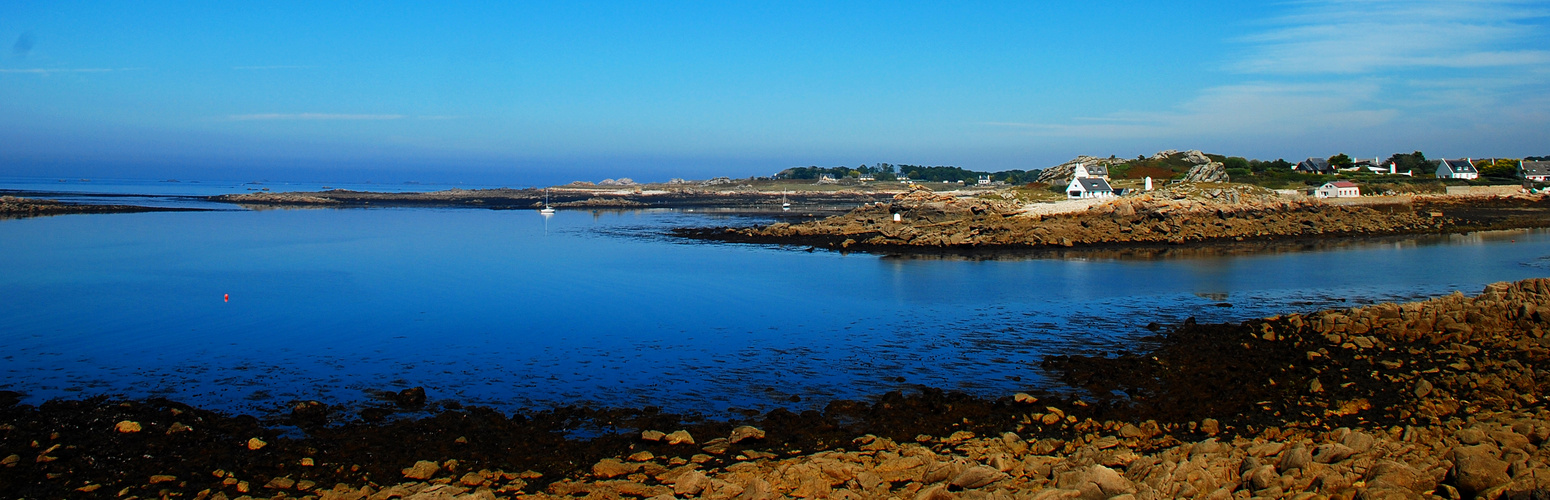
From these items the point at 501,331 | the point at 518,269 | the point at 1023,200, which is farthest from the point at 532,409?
the point at 1023,200

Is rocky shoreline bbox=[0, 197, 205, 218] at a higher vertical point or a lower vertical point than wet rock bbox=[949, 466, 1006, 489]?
higher

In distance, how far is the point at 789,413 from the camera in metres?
9.02

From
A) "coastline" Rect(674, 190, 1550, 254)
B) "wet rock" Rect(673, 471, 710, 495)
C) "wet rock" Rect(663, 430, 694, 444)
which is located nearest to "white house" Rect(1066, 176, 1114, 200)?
"coastline" Rect(674, 190, 1550, 254)

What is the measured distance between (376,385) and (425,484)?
4.21 meters

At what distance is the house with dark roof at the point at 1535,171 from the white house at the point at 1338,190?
1747 cm

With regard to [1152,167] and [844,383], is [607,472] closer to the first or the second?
[844,383]

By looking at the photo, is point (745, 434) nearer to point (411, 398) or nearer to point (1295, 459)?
point (411, 398)

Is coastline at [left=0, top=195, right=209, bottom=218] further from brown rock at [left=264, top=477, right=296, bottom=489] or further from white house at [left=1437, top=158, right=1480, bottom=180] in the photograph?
white house at [left=1437, top=158, right=1480, bottom=180]

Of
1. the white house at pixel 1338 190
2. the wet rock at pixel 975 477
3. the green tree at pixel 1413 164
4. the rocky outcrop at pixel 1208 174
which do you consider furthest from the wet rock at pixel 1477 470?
the green tree at pixel 1413 164

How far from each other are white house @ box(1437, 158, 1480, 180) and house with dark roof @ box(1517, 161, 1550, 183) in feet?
8.50

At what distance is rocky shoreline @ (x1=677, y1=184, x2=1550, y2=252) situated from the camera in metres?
32.2

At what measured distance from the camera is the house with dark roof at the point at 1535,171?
61284mm

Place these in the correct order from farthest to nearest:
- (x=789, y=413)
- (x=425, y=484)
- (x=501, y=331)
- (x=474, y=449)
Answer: (x=501, y=331), (x=789, y=413), (x=474, y=449), (x=425, y=484)

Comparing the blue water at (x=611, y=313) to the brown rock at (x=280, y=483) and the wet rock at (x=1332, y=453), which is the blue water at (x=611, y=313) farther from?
the wet rock at (x=1332, y=453)
